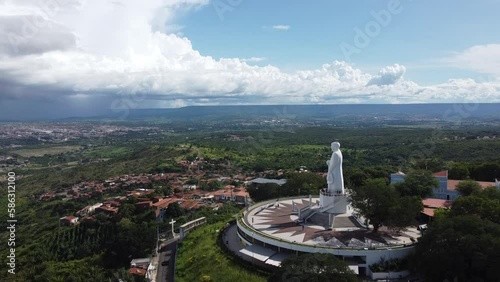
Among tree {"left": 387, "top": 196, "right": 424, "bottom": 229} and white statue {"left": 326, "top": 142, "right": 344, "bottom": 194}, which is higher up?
white statue {"left": 326, "top": 142, "right": 344, "bottom": 194}

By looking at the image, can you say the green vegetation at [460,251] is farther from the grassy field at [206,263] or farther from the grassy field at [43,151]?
the grassy field at [43,151]

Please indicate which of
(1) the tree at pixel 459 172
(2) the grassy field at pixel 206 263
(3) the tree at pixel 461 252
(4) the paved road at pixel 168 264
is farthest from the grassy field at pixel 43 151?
(3) the tree at pixel 461 252

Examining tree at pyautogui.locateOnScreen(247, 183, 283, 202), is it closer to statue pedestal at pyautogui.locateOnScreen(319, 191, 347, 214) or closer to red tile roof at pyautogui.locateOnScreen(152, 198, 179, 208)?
statue pedestal at pyautogui.locateOnScreen(319, 191, 347, 214)

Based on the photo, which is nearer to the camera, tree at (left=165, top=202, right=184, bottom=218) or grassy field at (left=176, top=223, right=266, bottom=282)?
grassy field at (left=176, top=223, right=266, bottom=282)

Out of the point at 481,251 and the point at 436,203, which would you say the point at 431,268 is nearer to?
the point at 481,251

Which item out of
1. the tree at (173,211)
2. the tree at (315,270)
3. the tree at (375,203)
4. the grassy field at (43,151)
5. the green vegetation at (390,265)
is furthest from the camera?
the grassy field at (43,151)

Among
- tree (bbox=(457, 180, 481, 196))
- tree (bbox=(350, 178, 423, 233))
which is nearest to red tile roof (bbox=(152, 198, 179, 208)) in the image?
tree (bbox=(350, 178, 423, 233))

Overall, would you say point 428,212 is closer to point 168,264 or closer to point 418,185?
point 418,185
